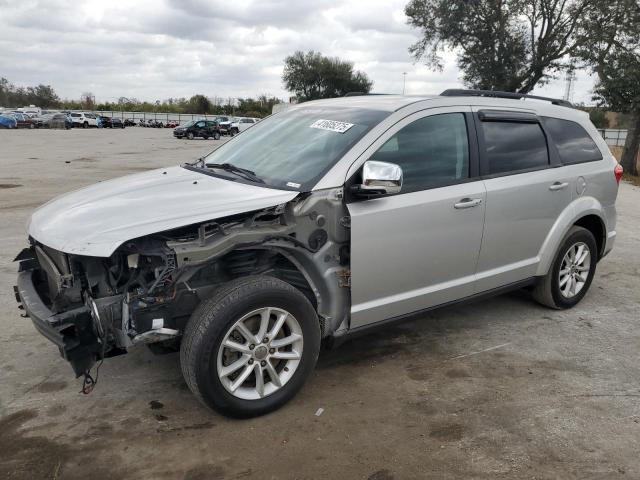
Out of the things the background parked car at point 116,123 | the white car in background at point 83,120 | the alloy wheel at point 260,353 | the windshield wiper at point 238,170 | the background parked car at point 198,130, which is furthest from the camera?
the background parked car at point 116,123

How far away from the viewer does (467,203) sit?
3.92m

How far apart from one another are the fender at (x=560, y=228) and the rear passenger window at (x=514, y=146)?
0.49 m

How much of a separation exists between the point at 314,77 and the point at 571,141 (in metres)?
65.4

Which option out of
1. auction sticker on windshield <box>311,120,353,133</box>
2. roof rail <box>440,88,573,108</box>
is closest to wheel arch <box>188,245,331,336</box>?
auction sticker on windshield <box>311,120,353,133</box>

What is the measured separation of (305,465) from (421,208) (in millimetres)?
1758

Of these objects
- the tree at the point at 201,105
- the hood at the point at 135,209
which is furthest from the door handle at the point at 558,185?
the tree at the point at 201,105

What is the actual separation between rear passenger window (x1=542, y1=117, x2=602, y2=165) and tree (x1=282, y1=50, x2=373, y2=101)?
2502 inches

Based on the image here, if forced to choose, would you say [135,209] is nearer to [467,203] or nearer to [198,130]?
[467,203]

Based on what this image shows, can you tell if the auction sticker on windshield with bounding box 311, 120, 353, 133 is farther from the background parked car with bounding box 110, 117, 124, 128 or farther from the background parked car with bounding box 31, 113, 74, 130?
the background parked car with bounding box 110, 117, 124, 128

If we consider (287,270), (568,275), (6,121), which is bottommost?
(568,275)

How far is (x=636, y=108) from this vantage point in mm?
20375

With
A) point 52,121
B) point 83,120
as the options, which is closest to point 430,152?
point 52,121

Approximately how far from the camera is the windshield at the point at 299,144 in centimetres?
354

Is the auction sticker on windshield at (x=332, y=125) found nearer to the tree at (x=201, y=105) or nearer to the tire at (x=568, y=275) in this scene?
the tire at (x=568, y=275)
